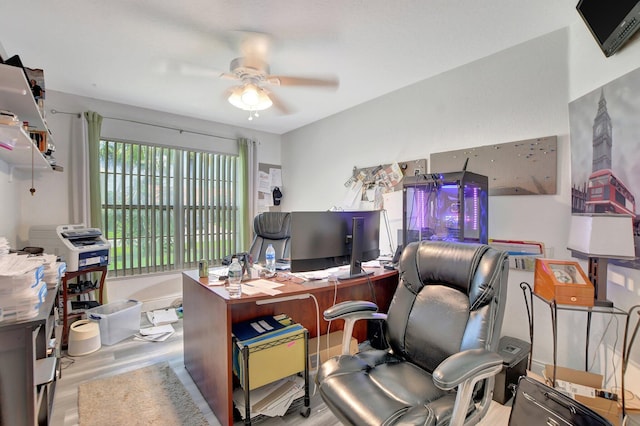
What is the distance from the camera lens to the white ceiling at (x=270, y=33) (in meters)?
1.85

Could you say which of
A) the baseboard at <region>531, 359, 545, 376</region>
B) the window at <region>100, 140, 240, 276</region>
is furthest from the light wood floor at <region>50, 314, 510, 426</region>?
the window at <region>100, 140, 240, 276</region>

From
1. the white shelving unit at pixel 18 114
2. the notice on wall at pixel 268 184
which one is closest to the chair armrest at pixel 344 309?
the white shelving unit at pixel 18 114

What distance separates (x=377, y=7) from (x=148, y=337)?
11.4 ft

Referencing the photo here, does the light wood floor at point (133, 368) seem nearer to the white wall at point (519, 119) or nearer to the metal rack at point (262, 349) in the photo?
the metal rack at point (262, 349)

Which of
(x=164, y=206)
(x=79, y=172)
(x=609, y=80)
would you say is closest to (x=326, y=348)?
(x=609, y=80)

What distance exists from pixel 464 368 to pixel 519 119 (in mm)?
2131

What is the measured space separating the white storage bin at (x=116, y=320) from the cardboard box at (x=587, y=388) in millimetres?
3559

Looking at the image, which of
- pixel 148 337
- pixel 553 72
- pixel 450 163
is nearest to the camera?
pixel 553 72

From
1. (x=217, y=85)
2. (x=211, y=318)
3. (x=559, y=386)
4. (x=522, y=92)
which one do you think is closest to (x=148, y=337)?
(x=211, y=318)

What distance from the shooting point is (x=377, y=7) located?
1853 millimetres

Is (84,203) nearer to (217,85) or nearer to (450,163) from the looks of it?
(217,85)

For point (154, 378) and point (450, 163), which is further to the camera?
point (450, 163)

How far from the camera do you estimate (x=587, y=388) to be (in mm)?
1690

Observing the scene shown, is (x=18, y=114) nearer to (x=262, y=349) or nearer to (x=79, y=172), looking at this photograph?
(x=79, y=172)
